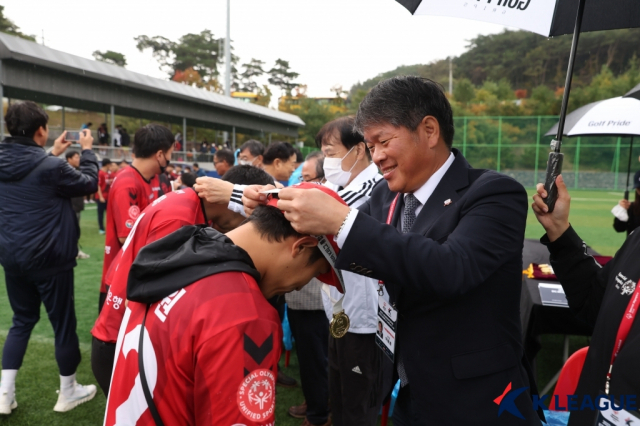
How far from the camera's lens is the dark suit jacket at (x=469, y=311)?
1.46 meters

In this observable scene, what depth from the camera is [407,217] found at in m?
1.84

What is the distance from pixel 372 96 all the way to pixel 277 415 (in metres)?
2.97

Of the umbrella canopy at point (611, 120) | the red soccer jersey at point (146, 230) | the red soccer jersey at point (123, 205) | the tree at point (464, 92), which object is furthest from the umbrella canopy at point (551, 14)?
the tree at point (464, 92)

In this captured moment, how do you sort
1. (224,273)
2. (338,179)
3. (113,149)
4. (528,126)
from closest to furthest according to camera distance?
(224,273)
(338,179)
(113,149)
(528,126)

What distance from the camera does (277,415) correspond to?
12.3ft

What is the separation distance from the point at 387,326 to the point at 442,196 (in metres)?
0.54

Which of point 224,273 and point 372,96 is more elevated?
point 372,96

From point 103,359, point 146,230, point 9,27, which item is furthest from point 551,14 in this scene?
point 9,27

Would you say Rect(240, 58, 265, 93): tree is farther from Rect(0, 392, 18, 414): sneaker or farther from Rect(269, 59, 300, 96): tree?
Rect(0, 392, 18, 414): sneaker

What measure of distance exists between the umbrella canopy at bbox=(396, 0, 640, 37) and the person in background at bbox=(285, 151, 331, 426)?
2160 mm

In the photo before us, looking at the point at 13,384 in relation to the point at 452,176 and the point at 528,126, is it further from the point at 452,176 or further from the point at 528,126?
the point at 528,126

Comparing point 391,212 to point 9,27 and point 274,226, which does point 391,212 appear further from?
point 9,27

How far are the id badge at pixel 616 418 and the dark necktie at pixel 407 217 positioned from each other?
0.66 meters

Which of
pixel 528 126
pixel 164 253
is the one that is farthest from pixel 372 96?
pixel 528 126
